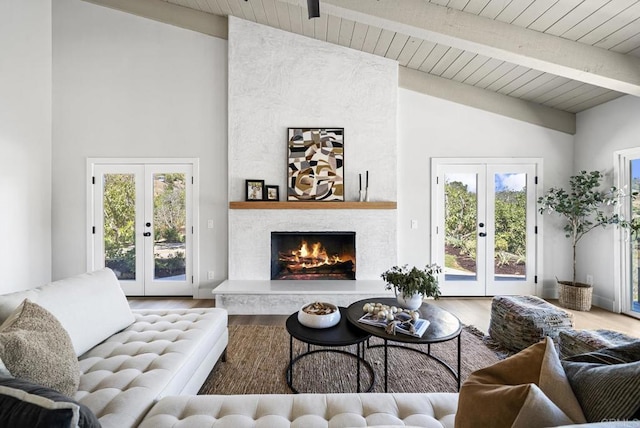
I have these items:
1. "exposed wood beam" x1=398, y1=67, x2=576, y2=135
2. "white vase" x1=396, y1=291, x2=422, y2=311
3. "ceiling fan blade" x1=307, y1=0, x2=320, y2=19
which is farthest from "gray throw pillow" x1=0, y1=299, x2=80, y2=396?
"exposed wood beam" x1=398, y1=67, x2=576, y2=135

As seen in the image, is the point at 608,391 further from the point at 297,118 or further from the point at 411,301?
the point at 297,118

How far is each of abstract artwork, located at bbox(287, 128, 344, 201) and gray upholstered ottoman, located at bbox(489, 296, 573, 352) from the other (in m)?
2.23

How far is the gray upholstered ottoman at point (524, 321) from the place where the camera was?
240 cm

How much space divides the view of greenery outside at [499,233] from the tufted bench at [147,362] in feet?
11.0

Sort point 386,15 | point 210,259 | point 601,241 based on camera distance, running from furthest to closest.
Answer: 1. point 210,259
2. point 601,241
3. point 386,15

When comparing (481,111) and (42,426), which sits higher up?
(481,111)

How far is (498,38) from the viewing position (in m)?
2.77

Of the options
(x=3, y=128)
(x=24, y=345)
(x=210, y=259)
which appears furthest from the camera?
(x=210, y=259)

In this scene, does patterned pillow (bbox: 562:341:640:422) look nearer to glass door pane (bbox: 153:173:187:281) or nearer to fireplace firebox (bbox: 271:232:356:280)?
fireplace firebox (bbox: 271:232:356:280)

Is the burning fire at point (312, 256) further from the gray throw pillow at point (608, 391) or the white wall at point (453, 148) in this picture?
the gray throw pillow at point (608, 391)

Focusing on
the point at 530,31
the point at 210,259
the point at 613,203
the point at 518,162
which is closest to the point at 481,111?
the point at 518,162

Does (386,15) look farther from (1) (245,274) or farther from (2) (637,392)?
(1) (245,274)

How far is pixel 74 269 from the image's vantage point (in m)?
4.11

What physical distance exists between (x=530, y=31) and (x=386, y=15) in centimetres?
138
